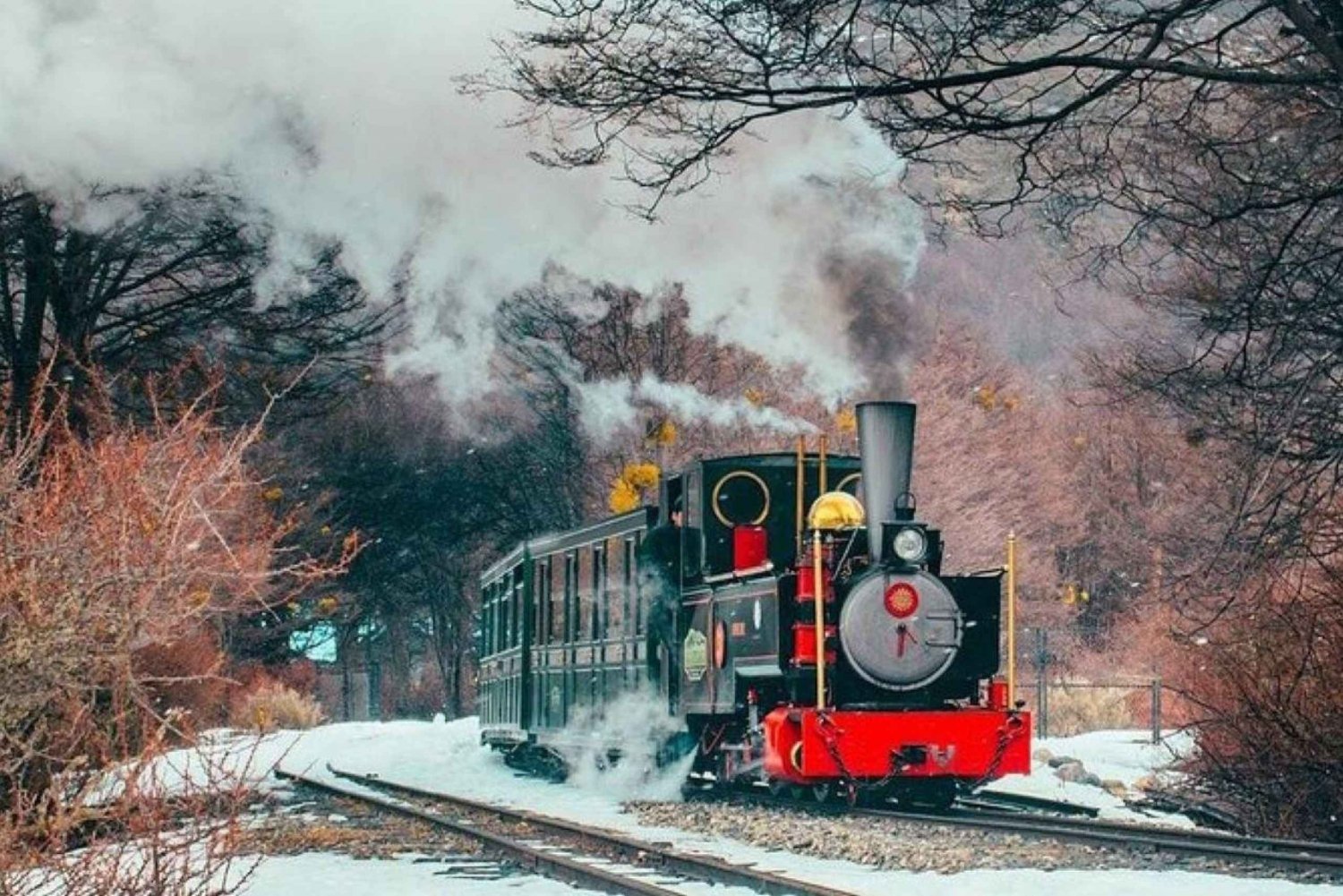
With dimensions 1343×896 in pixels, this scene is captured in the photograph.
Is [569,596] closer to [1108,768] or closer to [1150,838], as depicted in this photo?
[1108,768]

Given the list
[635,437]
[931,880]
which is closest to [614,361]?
[635,437]

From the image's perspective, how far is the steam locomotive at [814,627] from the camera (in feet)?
51.5

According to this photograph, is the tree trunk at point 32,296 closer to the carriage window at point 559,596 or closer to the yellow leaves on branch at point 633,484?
the carriage window at point 559,596

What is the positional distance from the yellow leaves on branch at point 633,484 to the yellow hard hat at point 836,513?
44.6 ft

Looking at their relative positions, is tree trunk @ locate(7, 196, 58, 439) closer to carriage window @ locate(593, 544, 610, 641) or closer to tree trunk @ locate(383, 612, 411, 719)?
carriage window @ locate(593, 544, 610, 641)

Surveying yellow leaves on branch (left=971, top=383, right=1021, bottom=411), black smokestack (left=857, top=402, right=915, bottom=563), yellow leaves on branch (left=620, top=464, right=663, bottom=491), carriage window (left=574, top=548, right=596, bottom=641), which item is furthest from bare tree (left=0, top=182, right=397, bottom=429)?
yellow leaves on branch (left=971, top=383, right=1021, bottom=411)

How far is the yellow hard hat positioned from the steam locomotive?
A: 0.05 feet

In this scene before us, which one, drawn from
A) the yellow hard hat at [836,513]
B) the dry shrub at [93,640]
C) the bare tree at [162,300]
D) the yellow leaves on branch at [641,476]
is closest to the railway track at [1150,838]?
the yellow hard hat at [836,513]

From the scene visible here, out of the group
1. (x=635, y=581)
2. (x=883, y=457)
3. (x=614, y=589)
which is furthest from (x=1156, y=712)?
(x=883, y=457)

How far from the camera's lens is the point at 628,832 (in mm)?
15414

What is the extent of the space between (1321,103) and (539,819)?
7597mm

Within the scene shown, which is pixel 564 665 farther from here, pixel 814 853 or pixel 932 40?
pixel 932 40

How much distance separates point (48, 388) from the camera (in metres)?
22.2

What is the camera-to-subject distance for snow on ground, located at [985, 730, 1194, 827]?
1809cm
